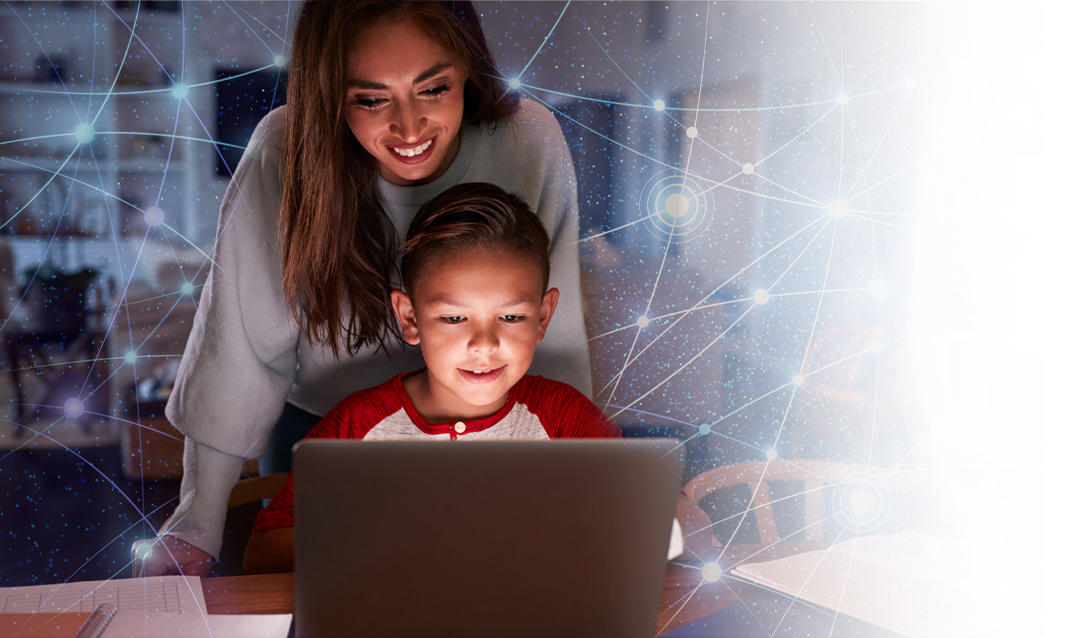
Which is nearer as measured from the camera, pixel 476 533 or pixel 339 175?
pixel 476 533

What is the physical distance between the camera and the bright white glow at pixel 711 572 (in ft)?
2.97

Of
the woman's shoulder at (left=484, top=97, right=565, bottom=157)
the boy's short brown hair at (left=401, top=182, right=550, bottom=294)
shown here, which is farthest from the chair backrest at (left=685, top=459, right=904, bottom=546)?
the woman's shoulder at (left=484, top=97, right=565, bottom=157)

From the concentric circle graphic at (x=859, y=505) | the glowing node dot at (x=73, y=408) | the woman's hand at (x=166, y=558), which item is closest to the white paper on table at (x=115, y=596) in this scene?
the woman's hand at (x=166, y=558)

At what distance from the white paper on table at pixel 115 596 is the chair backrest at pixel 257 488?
12 centimetres

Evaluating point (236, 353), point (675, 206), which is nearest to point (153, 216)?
point (236, 353)

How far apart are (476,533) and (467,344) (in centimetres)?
30

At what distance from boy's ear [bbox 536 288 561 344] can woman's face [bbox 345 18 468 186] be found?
0.76ft

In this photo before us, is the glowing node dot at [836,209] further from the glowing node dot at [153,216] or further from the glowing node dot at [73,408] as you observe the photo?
the glowing node dot at [73,408]

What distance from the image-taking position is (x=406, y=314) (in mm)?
893

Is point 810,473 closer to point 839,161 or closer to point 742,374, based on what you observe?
point 742,374

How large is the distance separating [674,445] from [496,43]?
568 millimetres

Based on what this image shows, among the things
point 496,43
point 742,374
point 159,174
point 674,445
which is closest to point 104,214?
point 159,174

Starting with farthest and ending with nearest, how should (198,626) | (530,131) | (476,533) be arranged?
(530,131) → (198,626) → (476,533)

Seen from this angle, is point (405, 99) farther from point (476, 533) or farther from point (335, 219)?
point (476, 533)
